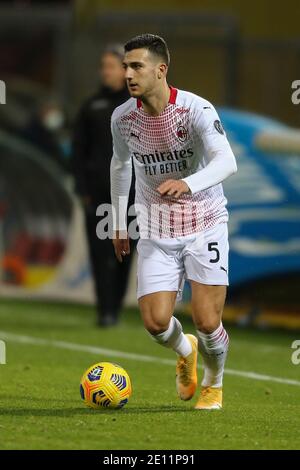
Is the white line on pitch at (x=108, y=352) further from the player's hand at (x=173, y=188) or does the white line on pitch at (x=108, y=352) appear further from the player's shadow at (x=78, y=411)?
the player's hand at (x=173, y=188)

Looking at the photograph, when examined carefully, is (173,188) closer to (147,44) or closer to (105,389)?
(147,44)

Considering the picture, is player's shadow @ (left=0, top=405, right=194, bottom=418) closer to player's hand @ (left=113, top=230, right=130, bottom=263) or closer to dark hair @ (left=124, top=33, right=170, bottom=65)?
player's hand @ (left=113, top=230, right=130, bottom=263)

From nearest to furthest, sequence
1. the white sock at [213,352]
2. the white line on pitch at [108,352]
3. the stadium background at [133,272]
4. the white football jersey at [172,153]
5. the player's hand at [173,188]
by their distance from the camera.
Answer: the player's hand at [173,188]
the stadium background at [133,272]
the white football jersey at [172,153]
the white sock at [213,352]
the white line on pitch at [108,352]

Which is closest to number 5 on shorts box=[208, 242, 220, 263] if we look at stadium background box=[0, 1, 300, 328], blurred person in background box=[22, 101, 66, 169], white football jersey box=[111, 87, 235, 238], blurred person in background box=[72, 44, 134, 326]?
white football jersey box=[111, 87, 235, 238]

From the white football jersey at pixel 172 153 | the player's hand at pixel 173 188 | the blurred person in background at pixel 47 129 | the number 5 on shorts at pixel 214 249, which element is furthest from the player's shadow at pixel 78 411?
the blurred person in background at pixel 47 129

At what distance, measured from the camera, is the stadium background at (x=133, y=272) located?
8.31m

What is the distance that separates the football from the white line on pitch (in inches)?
86.6

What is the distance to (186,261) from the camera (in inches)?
344

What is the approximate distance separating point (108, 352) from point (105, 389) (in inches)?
143

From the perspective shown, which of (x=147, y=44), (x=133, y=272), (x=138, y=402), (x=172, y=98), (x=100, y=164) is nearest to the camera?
(x=147, y=44)

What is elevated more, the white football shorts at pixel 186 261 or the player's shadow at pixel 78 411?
the white football shorts at pixel 186 261

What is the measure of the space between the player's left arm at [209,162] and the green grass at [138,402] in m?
1.31

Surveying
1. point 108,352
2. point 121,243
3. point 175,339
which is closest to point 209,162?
point 121,243

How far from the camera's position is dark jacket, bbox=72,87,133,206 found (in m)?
13.8
